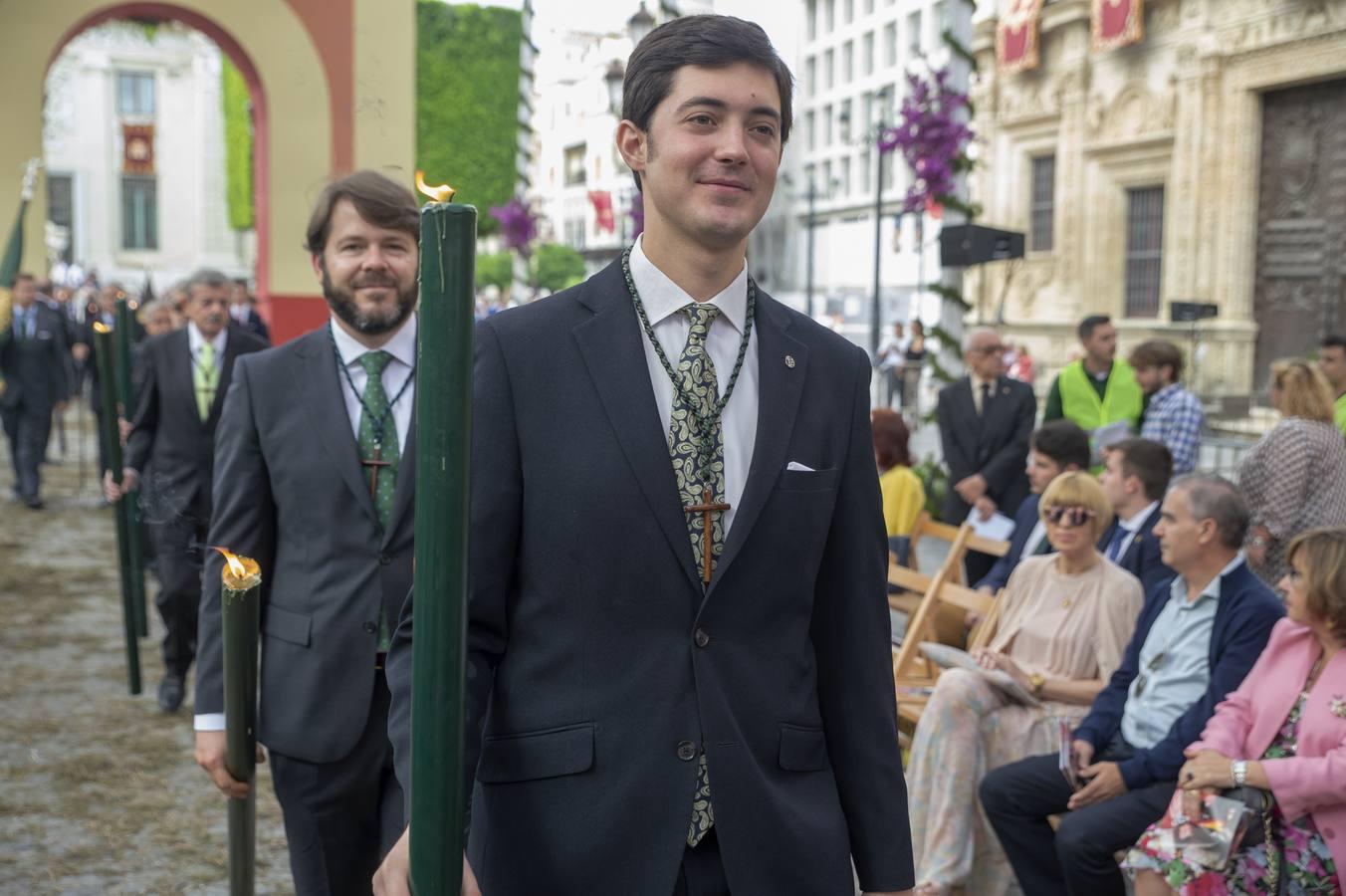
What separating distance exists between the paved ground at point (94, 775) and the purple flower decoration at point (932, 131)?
6.16 m

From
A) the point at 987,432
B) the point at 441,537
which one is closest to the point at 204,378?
the point at 987,432

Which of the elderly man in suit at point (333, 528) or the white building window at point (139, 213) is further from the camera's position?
the white building window at point (139, 213)

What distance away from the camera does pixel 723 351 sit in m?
1.98

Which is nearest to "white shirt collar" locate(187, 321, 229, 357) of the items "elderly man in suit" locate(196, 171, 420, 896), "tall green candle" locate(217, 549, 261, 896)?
"elderly man in suit" locate(196, 171, 420, 896)

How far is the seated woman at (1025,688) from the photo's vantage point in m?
4.64

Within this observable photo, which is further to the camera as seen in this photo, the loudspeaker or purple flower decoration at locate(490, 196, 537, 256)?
purple flower decoration at locate(490, 196, 537, 256)

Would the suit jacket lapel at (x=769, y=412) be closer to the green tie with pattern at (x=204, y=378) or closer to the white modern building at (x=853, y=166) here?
the green tie with pattern at (x=204, y=378)

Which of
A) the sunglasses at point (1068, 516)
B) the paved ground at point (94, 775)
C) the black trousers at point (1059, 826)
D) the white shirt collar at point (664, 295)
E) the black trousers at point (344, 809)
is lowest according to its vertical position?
the paved ground at point (94, 775)

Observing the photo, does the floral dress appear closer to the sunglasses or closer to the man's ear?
the sunglasses

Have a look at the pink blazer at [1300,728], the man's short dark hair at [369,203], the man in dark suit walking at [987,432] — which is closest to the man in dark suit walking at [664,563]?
the man's short dark hair at [369,203]

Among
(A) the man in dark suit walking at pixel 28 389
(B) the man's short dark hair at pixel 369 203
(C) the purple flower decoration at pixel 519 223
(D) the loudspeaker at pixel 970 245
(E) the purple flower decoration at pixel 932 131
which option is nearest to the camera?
(B) the man's short dark hair at pixel 369 203

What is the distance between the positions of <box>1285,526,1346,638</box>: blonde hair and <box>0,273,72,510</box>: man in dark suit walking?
12.6 meters

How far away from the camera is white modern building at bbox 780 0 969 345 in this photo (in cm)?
4088

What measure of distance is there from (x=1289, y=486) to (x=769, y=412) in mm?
5220
